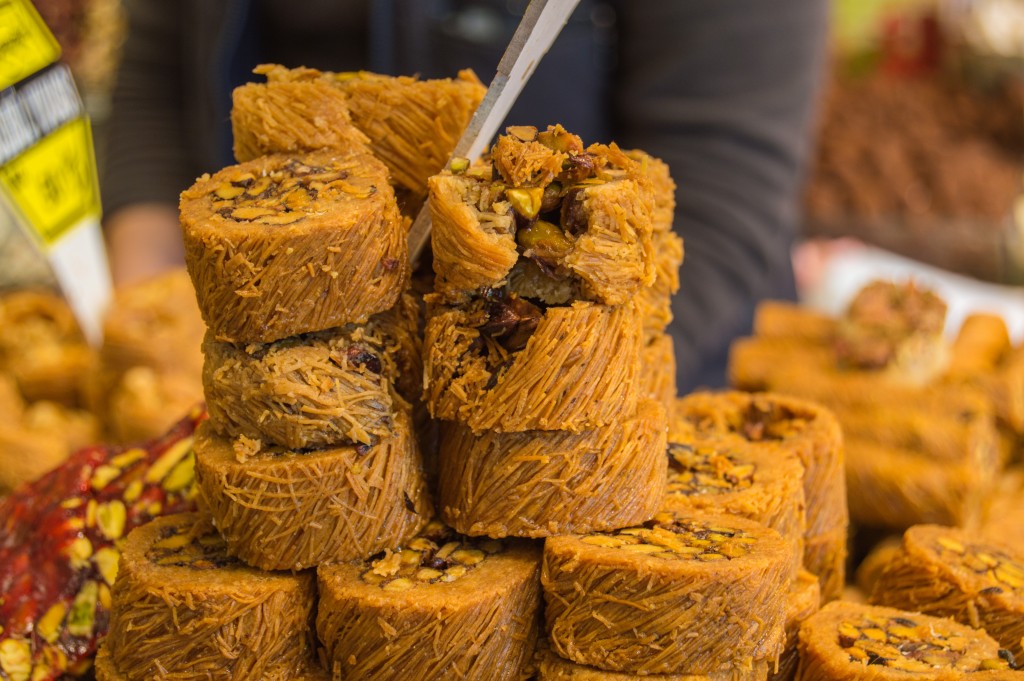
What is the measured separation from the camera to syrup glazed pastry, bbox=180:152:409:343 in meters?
1.05

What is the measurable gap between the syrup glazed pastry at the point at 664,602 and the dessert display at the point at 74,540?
1.80 ft

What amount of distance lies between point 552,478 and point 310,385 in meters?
0.28

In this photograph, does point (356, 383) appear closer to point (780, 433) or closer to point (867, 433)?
point (780, 433)

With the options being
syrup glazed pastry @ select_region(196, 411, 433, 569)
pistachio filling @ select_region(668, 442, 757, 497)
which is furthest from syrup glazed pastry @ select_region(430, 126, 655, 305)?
pistachio filling @ select_region(668, 442, 757, 497)

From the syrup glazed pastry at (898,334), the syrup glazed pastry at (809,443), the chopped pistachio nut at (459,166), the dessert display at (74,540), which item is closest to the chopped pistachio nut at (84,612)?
the dessert display at (74,540)

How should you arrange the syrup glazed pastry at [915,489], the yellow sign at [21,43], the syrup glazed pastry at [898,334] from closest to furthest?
the yellow sign at [21,43], the syrup glazed pastry at [915,489], the syrup glazed pastry at [898,334]

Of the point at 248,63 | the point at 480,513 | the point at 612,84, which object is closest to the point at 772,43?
the point at 612,84

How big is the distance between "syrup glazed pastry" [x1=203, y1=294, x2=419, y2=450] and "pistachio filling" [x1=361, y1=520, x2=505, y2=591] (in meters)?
0.14

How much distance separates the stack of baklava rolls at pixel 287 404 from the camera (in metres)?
1.07

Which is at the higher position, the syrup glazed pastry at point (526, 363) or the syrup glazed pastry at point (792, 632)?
the syrup glazed pastry at point (526, 363)

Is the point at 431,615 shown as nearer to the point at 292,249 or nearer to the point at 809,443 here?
the point at 292,249

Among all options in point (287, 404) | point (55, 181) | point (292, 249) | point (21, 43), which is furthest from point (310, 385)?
point (55, 181)

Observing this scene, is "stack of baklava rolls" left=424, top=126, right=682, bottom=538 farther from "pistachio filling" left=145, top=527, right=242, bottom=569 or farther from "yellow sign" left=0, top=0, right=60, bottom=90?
"yellow sign" left=0, top=0, right=60, bottom=90

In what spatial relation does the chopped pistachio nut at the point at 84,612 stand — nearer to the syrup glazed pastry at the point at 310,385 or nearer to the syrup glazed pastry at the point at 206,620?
the syrup glazed pastry at the point at 206,620
